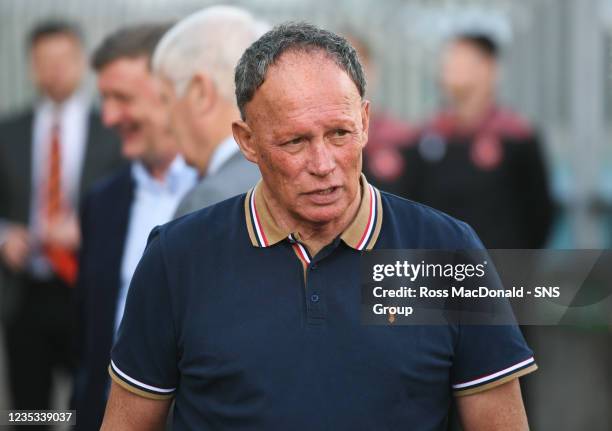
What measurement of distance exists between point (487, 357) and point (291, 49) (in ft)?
2.41

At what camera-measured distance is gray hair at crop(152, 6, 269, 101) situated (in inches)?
132

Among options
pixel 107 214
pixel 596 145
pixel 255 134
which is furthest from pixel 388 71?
pixel 255 134

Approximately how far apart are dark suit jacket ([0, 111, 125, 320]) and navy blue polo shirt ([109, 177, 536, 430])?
130 inches

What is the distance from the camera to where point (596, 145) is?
24.1ft

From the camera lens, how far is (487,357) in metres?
2.41

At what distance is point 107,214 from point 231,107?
0.71 metres

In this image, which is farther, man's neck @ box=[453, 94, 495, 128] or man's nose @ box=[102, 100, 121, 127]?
man's neck @ box=[453, 94, 495, 128]

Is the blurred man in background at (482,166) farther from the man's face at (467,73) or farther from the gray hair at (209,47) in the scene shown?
the gray hair at (209,47)

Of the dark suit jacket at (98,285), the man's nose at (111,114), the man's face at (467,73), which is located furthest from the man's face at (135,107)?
the man's face at (467,73)

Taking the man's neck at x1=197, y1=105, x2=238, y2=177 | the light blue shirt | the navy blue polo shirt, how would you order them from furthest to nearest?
the light blue shirt
the man's neck at x1=197, y1=105, x2=238, y2=177
the navy blue polo shirt

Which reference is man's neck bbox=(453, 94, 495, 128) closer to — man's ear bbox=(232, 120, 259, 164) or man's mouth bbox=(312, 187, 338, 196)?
man's ear bbox=(232, 120, 259, 164)

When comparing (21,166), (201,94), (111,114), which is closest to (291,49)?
(201,94)

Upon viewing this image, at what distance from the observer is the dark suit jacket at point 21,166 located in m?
Answer: 5.75

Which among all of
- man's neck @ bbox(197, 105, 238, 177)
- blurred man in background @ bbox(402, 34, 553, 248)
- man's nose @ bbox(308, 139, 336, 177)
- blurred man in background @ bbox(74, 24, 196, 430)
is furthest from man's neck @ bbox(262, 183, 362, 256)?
blurred man in background @ bbox(402, 34, 553, 248)
